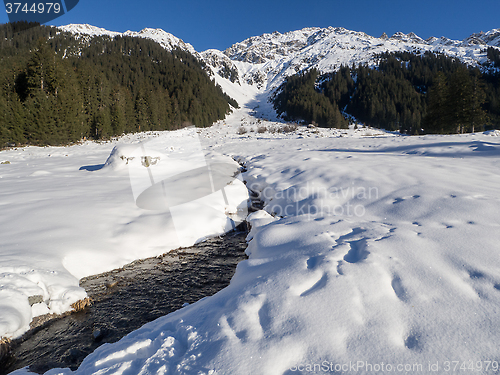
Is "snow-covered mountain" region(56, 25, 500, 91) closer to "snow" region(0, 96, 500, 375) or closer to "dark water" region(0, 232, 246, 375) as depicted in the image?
"snow" region(0, 96, 500, 375)

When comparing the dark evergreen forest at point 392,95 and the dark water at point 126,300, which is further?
the dark evergreen forest at point 392,95

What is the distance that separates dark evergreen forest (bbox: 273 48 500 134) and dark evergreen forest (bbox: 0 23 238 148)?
84.0ft

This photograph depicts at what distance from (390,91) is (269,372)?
257 feet

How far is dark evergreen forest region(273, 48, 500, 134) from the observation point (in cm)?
2824

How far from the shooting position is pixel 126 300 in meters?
3.48

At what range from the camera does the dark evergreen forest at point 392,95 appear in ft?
92.7

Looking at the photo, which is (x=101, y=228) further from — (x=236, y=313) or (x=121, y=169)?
(x=121, y=169)

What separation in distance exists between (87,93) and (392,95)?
2738 inches

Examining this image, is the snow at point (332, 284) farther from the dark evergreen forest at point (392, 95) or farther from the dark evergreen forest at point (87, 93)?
the dark evergreen forest at point (392, 95)

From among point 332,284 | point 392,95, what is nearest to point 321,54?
point 392,95

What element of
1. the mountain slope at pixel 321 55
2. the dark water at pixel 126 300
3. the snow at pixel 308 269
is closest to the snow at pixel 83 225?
the snow at pixel 308 269

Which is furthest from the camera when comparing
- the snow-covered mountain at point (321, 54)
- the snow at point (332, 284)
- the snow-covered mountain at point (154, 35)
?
the snow-covered mountain at point (154, 35)

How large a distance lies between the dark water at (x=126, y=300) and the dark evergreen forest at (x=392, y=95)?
108 ft

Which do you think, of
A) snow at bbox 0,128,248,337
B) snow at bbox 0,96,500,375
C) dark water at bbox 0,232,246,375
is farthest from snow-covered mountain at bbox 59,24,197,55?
dark water at bbox 0,232,246,375
